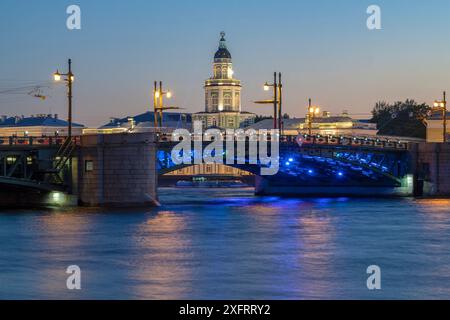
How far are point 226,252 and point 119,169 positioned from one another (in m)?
23.4

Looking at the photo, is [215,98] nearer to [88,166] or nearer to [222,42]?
[222,42]

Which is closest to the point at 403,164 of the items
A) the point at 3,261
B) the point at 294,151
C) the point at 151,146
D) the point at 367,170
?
the point at 367,170

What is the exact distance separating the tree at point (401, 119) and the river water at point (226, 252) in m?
88.8

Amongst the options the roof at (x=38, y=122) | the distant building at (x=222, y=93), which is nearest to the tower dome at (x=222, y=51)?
the distant building at (x=222, y=93)

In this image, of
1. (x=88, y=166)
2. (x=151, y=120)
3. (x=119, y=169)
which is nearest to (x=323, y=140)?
(x=119, y=169)

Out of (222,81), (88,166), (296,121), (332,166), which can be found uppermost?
(222,81)

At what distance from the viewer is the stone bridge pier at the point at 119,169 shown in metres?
68.8

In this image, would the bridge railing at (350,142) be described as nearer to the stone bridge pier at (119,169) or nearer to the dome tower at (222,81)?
the stone bridge pier at (119,169)

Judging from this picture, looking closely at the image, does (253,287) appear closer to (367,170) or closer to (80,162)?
(80,162)

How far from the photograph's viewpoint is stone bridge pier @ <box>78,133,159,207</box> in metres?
68.8

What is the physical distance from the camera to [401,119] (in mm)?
168750
